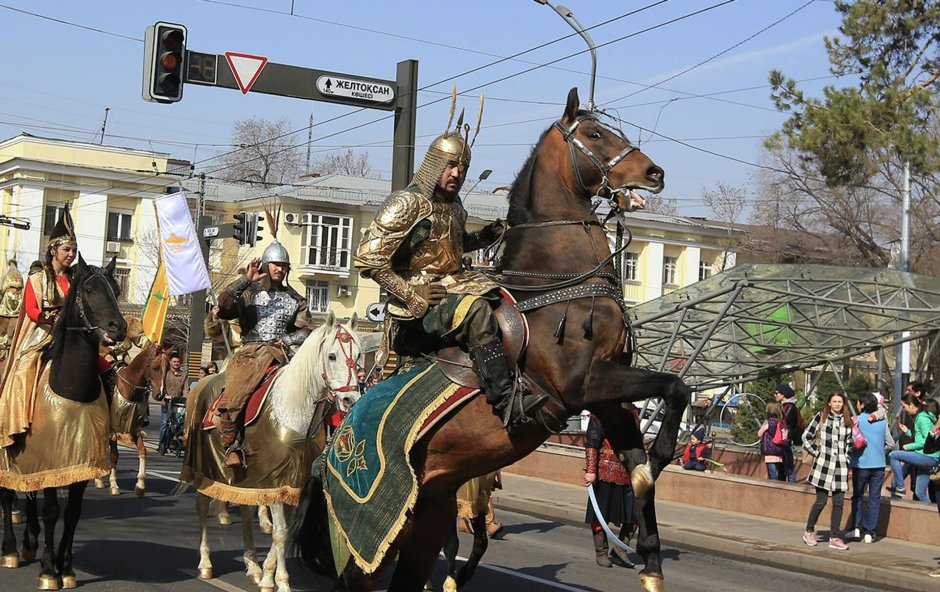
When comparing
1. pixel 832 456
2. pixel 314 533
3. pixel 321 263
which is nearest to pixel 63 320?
pixel 314 533

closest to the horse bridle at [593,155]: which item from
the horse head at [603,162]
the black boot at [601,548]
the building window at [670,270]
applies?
the horse head at [603,162]

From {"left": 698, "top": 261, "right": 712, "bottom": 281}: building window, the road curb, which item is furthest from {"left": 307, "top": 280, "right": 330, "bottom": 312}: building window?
the road curb

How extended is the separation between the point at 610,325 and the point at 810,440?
10159mm

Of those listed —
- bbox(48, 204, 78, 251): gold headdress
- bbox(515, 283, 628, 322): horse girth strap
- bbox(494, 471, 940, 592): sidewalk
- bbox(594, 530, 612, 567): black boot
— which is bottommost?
bbox(494, 471, 940, 592): sidewalk

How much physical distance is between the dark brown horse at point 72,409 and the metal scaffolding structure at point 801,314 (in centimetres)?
1009

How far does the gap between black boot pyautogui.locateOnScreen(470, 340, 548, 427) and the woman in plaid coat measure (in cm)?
955

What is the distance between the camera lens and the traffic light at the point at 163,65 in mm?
15461

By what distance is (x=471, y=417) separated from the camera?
278 inches

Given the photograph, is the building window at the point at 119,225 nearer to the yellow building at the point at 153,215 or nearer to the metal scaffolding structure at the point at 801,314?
the yellow building at the point at 153,215

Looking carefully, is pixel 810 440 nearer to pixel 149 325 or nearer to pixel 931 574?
pixel 931 574

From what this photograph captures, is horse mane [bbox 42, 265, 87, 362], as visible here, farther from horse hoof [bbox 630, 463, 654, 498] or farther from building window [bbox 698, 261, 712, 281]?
building window [bbox 698, 261, 712, 281]

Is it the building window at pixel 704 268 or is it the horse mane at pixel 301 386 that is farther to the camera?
the building window at pixel 704 268

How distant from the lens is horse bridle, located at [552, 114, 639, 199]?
7086 mm

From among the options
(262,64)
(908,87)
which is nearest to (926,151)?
(908,87)
